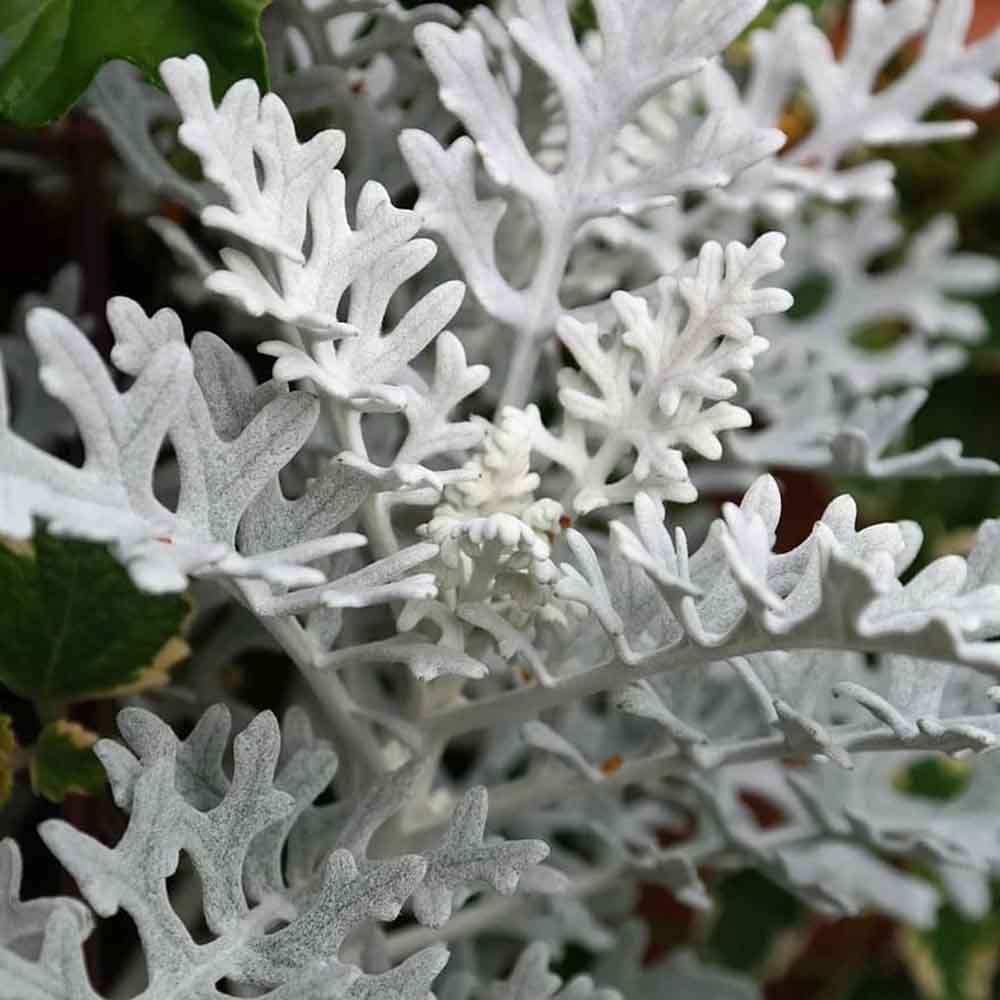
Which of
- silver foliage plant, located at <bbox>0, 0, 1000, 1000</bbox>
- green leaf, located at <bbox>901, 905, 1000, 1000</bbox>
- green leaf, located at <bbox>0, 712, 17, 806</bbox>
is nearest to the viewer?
silver foliage plant, located at <bbox>0, 0, 1000, 1000</bbox>

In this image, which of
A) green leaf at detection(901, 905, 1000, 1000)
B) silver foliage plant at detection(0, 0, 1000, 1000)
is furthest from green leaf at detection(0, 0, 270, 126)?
green leaf at detection(901, 905, 1000, 1000)

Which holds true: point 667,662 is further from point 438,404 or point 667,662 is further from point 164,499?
point 164,499

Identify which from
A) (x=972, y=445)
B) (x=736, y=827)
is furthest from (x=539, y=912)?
(x=972, y=445)

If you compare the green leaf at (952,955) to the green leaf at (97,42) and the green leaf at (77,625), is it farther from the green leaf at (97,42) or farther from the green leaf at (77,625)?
the green leaf at (97,42)

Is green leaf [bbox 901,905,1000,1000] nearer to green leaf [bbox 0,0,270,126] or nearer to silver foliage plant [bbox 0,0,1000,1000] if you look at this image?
silver foliage plant [bbox 0,0,1000,1000]

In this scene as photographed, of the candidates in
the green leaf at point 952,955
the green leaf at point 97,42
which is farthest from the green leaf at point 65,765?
the green leaf at point 952,955

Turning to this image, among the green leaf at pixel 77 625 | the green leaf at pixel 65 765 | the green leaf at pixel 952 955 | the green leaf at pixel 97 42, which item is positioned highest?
the green leaf at pixel 97 42
